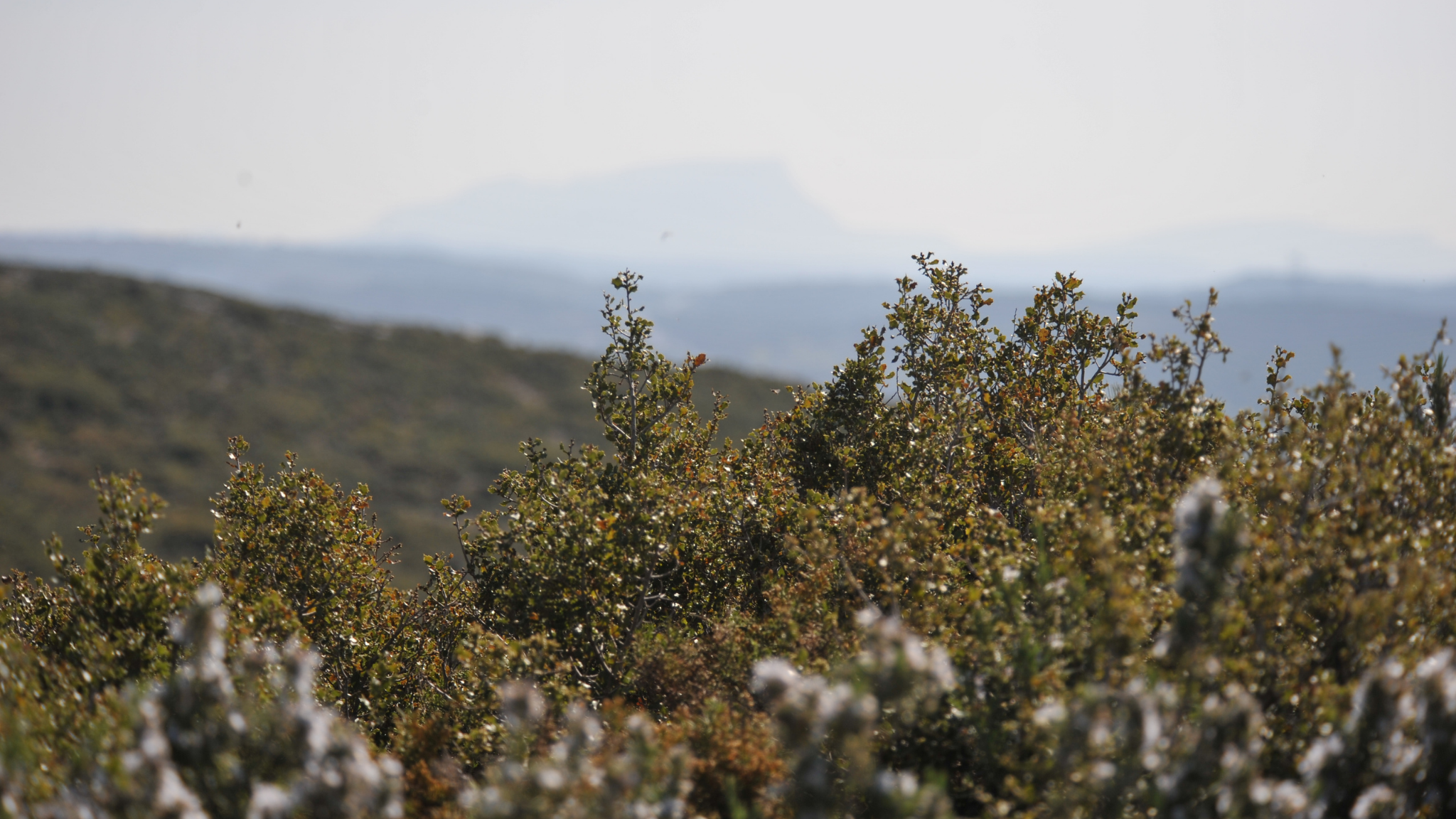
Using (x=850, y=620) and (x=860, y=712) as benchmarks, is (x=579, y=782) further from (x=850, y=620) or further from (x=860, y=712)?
(x=850, y=620)

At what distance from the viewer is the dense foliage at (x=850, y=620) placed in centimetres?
413

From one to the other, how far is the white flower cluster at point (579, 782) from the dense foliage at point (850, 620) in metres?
0.02

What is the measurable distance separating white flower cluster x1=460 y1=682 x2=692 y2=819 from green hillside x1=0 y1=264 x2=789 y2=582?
5431 centimetres

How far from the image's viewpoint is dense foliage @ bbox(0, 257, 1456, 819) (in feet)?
13.5

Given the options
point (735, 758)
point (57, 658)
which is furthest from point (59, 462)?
point (735, 758)

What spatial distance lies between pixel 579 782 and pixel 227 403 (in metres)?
74.3

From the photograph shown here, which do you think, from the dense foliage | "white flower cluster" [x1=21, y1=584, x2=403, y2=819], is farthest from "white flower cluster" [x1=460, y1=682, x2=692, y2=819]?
"white flower cluster" [x1=21, y1=584, x2=403, y2=819]

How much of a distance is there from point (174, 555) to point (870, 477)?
60.2m

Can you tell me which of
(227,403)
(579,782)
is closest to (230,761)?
(579,782)

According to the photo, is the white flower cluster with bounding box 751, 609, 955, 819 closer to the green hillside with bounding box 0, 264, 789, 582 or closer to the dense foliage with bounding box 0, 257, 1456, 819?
the dense foliage with bounding box 0, 257, 1456, 819

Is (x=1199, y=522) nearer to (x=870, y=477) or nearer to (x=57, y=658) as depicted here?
(x=870, y=477)

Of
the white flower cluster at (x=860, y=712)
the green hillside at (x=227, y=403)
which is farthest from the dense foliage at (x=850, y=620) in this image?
the green hillside at (x=227, y=403)

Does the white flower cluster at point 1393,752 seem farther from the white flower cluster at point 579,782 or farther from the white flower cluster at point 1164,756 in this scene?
the white flower cluster at point 579,782

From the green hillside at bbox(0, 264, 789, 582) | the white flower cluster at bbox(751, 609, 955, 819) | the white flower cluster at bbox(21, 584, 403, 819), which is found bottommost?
the green hillside at bbox(0, 264, 789, 582)
